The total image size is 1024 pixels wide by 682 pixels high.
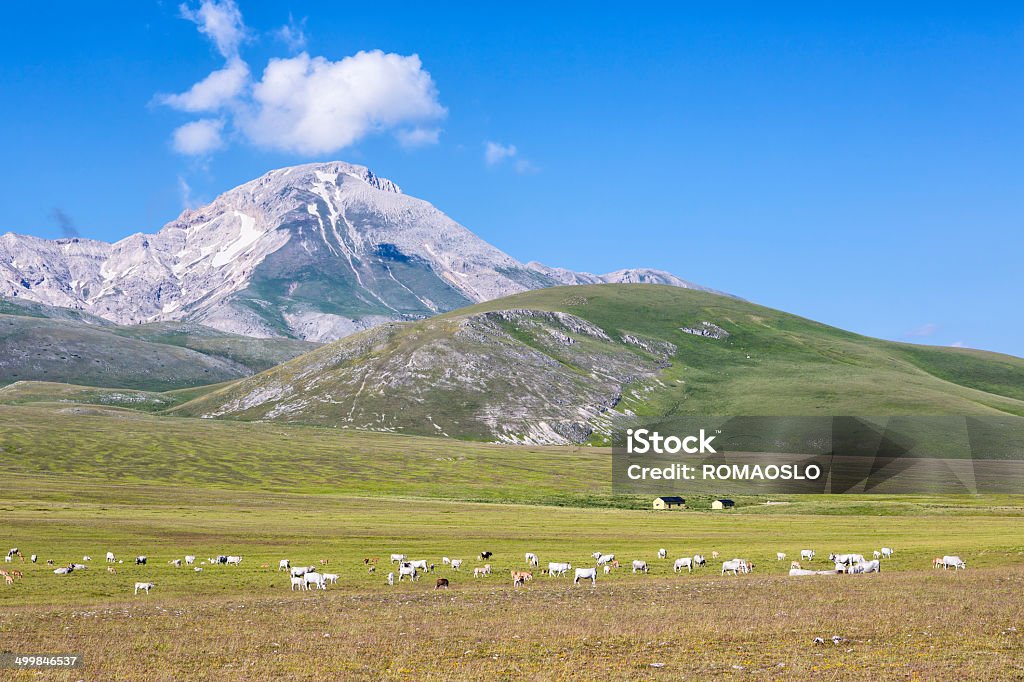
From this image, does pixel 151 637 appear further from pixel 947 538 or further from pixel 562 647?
pixel 947 538

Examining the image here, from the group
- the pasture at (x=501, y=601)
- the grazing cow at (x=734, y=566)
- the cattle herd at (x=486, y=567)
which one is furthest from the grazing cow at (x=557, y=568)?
the grazing cow at (x=734, y=566)

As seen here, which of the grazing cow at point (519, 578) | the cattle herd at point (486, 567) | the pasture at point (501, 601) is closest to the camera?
the pasture at point (501, 601)

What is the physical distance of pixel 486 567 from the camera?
5416cm

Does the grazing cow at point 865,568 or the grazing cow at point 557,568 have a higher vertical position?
the grazing cow at point 865,568

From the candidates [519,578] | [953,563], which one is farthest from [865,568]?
[519,578]

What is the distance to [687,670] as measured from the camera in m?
26.9

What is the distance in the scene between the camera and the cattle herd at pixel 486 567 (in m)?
49.0

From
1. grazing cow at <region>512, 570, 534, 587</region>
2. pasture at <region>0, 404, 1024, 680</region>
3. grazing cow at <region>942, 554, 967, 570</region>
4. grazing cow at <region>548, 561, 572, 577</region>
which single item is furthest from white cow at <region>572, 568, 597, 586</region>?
grazing cow at <region>942, 554, 967, 570</region>

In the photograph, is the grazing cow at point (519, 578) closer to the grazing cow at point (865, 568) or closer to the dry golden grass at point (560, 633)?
the dry golden grass at point (560, 633)

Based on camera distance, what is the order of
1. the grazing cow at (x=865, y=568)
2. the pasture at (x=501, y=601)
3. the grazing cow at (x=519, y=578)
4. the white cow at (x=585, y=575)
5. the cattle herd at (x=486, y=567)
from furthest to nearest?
the grazing cow at (x=865, y=568)
the white cow at (x=585, y=575)
the grazing cow at (x=519, y=578)
the cattle herd at (x=486, y=567)
the pasture at (x=501, y=601)

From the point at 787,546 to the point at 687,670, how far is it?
47.3m

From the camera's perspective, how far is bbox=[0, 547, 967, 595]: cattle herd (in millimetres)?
48969

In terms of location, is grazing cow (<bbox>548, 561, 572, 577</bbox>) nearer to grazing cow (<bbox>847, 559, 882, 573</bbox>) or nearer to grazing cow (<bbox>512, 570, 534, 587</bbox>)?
grazing cow (<bbox>512, 570, 534, 587</bbox>)

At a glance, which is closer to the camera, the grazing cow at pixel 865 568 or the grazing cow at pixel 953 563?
the grazing cow at pixel 865 568
